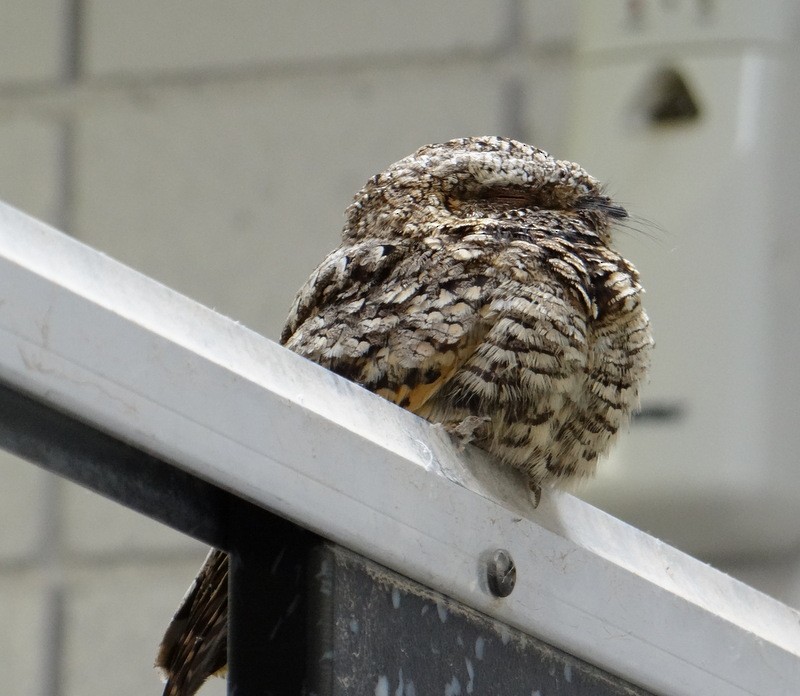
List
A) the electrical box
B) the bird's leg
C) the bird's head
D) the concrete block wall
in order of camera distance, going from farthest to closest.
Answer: the concrete block wall < the electrical box < the bird's head < the bird's leg

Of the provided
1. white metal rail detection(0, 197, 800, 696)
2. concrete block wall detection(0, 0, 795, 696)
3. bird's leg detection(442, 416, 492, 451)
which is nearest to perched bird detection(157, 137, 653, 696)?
bird's leg detection(442, 416, 492, 451)

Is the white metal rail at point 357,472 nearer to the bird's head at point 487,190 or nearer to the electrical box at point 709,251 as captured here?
the bird's head at point 487,190

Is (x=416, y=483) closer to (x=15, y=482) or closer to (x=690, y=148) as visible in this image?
(x=690, y=148)

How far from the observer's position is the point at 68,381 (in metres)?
0.61

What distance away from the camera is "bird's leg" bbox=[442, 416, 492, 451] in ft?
3.80

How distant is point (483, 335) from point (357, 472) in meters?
0.51

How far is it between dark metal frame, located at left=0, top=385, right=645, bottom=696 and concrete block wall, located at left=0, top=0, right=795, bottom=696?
2.22 meters

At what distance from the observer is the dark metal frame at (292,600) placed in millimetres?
673

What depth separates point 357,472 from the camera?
2.45 ft

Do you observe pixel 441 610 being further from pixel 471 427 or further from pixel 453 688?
pixel 471 427

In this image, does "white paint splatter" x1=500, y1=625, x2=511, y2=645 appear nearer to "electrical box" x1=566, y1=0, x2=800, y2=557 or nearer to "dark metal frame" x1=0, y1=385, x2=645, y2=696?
"dark metal frame" x1=0, y1=385, x2=645, y2=696

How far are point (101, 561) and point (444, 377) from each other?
1.95 metres

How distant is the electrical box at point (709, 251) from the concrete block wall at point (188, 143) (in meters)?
0.38

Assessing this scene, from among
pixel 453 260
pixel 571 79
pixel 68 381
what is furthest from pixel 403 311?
pixel 571 79
